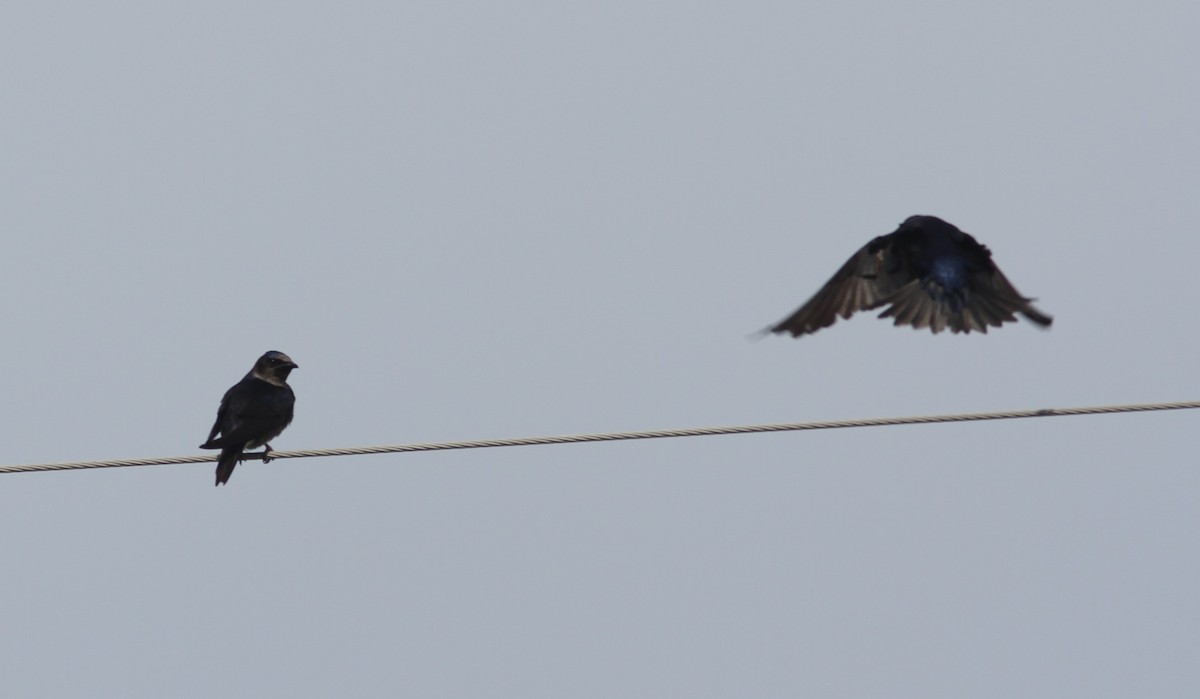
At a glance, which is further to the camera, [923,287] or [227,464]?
[227,464]

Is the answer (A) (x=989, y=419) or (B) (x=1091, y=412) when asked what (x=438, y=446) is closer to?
(A) (x=989, y=419)

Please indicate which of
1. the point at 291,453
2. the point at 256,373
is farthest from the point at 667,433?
the point at 256,373

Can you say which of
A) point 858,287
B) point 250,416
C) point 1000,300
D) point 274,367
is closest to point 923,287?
point 1000,300

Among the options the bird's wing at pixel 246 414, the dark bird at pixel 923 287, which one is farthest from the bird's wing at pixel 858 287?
the bird's wing at pixel 246 414

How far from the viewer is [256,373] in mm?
11016

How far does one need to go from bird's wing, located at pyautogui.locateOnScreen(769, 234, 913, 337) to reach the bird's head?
2982mm

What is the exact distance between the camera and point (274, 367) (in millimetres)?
11016

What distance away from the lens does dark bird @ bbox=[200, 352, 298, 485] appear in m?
9.83

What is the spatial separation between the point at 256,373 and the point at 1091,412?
548cm

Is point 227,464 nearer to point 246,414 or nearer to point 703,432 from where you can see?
point 246,414

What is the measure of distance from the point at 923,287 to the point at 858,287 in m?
0.81

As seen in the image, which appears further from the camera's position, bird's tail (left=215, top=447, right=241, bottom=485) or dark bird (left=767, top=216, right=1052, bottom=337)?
bird's tail (left=215, top=447, right=241, bottom=485)

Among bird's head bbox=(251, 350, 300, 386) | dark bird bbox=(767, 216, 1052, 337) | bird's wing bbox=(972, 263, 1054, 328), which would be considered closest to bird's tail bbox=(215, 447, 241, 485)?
bird's head bbox=(251, 350, 300, 386)

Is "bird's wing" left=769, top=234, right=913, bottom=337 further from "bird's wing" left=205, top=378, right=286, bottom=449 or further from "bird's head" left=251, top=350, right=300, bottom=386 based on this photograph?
"bird's head" left=251, top=350, right=300, bottom=386
